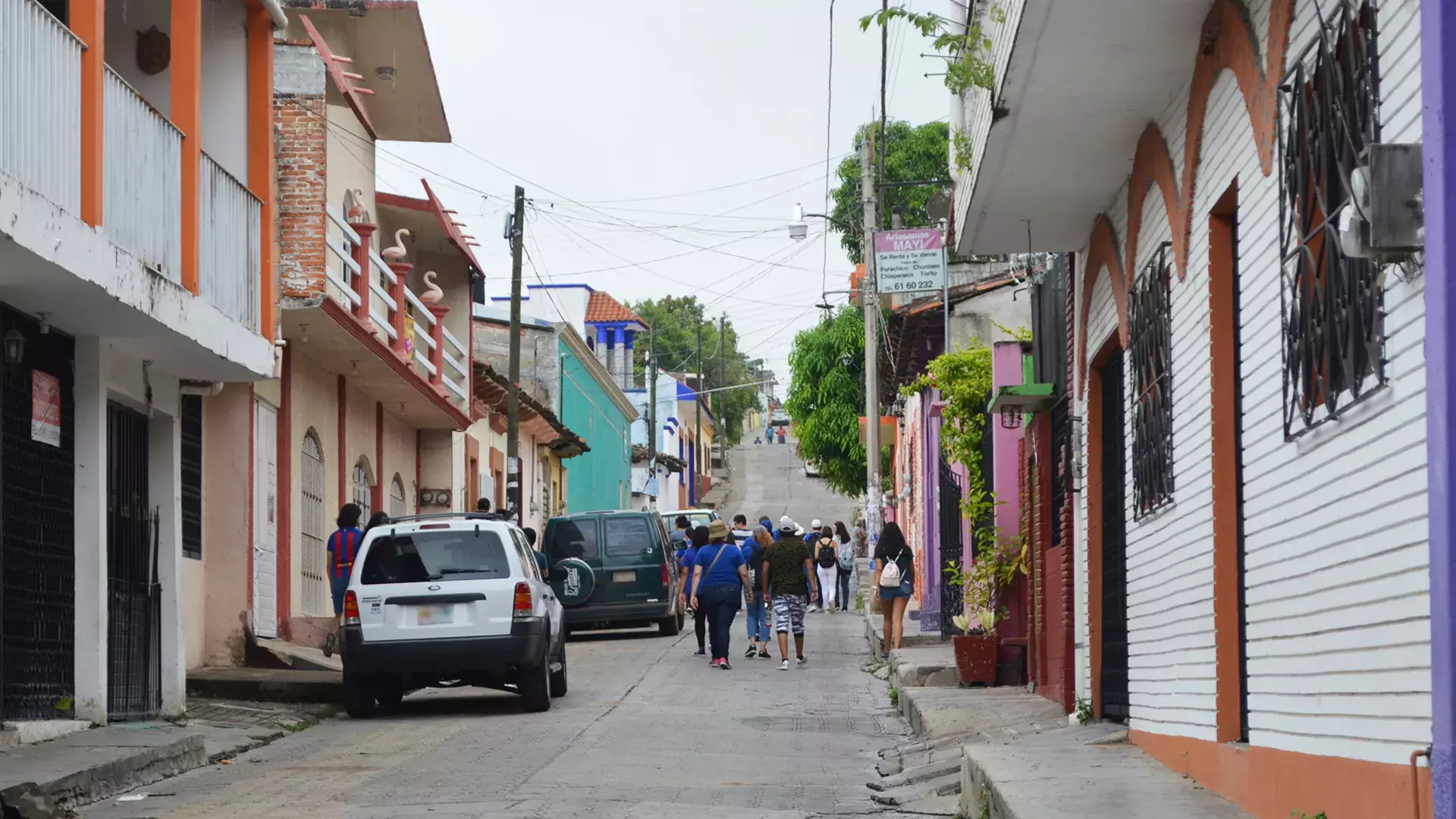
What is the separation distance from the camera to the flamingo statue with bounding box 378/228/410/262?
24312 millimetres

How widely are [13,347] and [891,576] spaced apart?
11.2 metres

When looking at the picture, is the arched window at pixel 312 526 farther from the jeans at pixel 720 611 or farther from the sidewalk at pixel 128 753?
the sidewalk at pixel 128 753

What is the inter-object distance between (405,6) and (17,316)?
1162 cm

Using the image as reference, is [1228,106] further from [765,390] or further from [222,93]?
[765,390]

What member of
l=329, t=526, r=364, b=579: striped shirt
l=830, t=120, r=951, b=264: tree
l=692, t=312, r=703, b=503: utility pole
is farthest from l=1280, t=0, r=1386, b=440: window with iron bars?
l=692, t=312, r=703, b=503: utility pole

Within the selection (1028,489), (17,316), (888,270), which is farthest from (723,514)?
(17,316)

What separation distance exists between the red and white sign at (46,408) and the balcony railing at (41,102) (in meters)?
1.94

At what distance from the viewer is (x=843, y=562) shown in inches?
1372

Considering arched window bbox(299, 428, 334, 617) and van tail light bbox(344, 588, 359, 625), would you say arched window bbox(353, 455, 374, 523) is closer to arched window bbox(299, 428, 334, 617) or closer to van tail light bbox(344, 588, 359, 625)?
arched window bbox(299, 428, 334, 617)

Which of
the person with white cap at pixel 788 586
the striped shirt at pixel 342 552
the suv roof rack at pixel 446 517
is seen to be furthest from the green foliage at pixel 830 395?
the suv roof rack at pixel 446 517

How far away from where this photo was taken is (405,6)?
75.4ft

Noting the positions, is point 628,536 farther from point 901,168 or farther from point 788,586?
point 901,168

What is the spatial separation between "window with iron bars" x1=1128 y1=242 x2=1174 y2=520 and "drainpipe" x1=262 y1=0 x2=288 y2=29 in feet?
27.7

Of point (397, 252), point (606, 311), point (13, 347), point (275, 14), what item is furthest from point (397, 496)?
point (606, 311)
